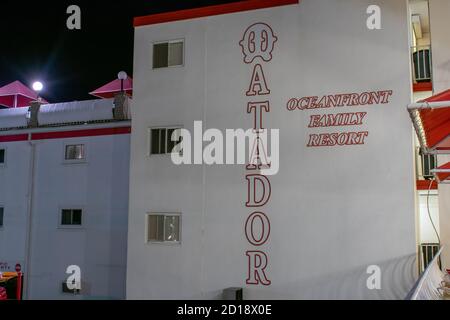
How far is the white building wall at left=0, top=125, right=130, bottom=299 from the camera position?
16297 millimetres

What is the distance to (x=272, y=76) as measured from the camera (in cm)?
1243

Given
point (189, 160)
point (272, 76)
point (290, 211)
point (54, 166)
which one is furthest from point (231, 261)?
point (54, 166)

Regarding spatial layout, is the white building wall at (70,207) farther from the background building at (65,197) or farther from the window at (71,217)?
the window at (71,217)

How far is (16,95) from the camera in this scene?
21078 millimetres

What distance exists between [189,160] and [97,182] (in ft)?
16.9

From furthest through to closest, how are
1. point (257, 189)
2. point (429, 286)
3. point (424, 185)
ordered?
1. point (257, 189)
2. point (424, 185)
3. point (429, 286)

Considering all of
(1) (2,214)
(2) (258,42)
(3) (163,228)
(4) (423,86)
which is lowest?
(3) (163,228)

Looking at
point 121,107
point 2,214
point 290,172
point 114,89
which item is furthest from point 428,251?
point 2,214

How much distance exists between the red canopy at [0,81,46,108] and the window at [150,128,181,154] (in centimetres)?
1012

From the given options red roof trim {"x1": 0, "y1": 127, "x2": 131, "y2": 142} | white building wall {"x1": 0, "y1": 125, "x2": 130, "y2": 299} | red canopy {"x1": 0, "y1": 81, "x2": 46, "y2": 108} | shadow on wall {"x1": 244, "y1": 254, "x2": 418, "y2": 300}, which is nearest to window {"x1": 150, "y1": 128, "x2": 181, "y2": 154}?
white building wall {"x1": 0, "y1": 125, "x2": 130, "y2": 299}

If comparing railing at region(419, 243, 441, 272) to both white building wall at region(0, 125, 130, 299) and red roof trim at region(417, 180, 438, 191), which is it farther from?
white building wall at region(0, 125, 130, 299)

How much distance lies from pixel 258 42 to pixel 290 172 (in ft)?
11.8

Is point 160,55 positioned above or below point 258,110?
above

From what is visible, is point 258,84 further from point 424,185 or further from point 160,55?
point 424,185
